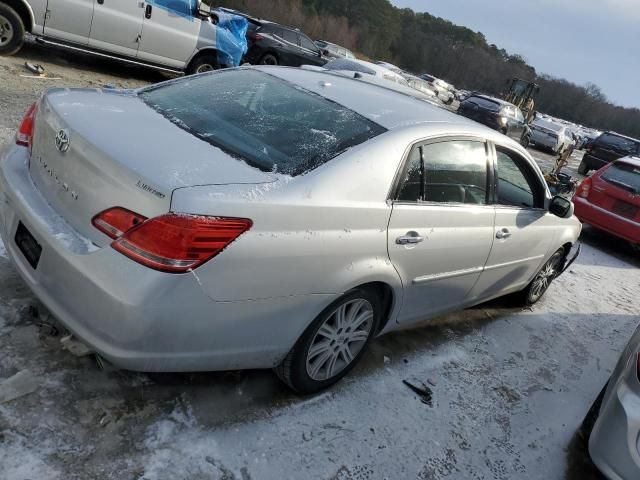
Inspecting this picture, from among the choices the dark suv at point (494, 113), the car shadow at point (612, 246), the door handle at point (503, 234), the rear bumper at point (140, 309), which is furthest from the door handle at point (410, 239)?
the dark suv at point (494, 113)

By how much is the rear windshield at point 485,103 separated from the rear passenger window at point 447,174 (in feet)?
52.6

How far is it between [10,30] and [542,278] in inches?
303

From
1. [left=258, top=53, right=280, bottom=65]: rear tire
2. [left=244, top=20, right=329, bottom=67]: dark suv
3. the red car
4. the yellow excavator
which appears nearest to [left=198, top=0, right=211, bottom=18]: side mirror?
[left=244, top=20, right=329, bottom=67]: dark suv

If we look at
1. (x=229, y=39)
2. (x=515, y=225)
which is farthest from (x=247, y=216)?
(x=229, y=39)

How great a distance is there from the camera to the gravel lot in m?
2.34

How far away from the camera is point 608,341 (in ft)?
16.7

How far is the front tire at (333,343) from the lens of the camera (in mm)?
2768

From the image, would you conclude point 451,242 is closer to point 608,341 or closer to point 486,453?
point 486,453

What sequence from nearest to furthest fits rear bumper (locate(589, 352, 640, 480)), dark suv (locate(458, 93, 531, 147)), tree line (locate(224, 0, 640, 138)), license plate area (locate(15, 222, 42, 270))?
license plate area (locate(15, 222, 42, 270)) < rear bumper (locate(589, 352, 640, 480)) < dark suv (locate(458, 93, 531, 147)) < tree line (locate(224, 0, 640, 138))

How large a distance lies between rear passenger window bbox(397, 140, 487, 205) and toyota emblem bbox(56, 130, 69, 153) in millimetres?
1603

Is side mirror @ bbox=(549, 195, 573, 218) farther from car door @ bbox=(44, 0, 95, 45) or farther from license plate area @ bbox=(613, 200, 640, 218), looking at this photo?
car door @ bbox=(44, 0, 95, 45)

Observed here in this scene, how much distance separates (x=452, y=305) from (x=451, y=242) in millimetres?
680

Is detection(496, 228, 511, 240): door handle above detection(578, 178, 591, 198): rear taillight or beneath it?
above

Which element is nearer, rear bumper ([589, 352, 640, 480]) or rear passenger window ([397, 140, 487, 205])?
rear bumper ([589, 352, 640, 480])
